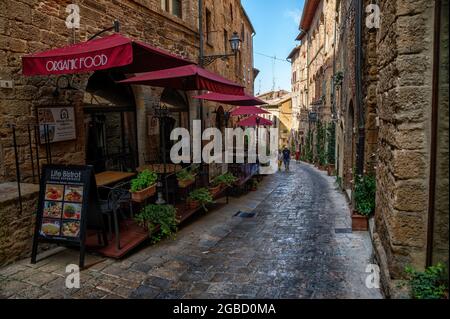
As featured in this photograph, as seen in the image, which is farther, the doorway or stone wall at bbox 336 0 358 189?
stone wall at bbox 336 0 358 189

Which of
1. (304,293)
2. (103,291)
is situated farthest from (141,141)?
(304,293)

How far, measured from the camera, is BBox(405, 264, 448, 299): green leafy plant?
8.50 feet

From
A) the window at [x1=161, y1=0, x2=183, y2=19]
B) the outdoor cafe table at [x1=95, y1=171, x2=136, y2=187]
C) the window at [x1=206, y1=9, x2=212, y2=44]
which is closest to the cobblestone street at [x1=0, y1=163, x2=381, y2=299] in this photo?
the outdoor cafe table at [x1=95, y1=171, x2=136, y2=187]

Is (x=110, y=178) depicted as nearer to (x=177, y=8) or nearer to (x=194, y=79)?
(x=194, y=79)

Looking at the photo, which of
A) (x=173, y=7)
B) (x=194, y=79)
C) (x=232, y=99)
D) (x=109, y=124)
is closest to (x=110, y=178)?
(x=109, y=124)

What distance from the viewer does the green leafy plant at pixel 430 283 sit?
8.50ft

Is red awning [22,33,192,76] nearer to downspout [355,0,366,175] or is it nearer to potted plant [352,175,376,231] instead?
downspout [355,0,366,175]

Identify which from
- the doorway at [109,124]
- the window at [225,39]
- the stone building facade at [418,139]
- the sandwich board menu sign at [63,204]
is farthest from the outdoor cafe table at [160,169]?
the window at [225,39]

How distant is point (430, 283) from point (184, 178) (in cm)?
469

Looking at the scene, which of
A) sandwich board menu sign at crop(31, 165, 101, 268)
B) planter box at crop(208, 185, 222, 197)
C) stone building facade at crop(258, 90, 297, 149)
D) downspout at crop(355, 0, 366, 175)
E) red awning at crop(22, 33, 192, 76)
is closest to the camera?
red awning at crop(22, 33, 192, 76)

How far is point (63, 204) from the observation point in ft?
13.3

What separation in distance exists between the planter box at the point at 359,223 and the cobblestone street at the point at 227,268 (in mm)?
180

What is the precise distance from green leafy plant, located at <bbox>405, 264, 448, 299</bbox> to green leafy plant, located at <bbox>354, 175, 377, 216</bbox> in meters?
2.76

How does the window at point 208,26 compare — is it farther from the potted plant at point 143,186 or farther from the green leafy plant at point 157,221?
the green leafy plant at point 157,221
